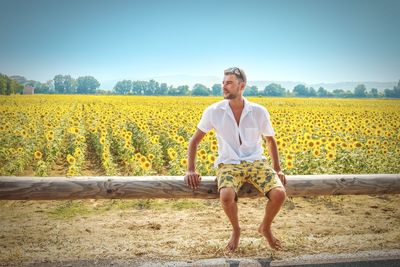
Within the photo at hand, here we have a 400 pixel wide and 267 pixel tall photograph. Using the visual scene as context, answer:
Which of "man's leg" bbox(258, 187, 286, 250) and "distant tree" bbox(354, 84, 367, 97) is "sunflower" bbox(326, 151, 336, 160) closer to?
"man's leg" bbox(258, 187, 286, 250)

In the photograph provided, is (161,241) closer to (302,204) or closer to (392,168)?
(302,204)

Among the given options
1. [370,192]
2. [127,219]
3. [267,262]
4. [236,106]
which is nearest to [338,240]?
[370,192]

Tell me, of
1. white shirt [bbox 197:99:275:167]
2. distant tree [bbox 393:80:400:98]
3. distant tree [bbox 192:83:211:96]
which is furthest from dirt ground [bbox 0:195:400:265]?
distant tree [bbox 192:83:211:96]

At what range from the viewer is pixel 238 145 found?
366 cm

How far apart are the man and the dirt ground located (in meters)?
0.58

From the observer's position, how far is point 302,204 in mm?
5961

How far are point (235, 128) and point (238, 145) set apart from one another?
0.53ft

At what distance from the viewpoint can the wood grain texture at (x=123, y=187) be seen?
138 inches

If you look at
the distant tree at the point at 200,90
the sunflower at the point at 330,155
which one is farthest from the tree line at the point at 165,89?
the sunflower at the point at 330,155

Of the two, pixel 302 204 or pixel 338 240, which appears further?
pixel 302 204

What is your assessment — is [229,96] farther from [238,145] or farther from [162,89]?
[162,89]

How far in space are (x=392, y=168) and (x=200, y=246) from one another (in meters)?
5.06

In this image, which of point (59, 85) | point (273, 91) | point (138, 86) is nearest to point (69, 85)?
point (59, 85)

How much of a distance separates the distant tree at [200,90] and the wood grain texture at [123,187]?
281 feet
